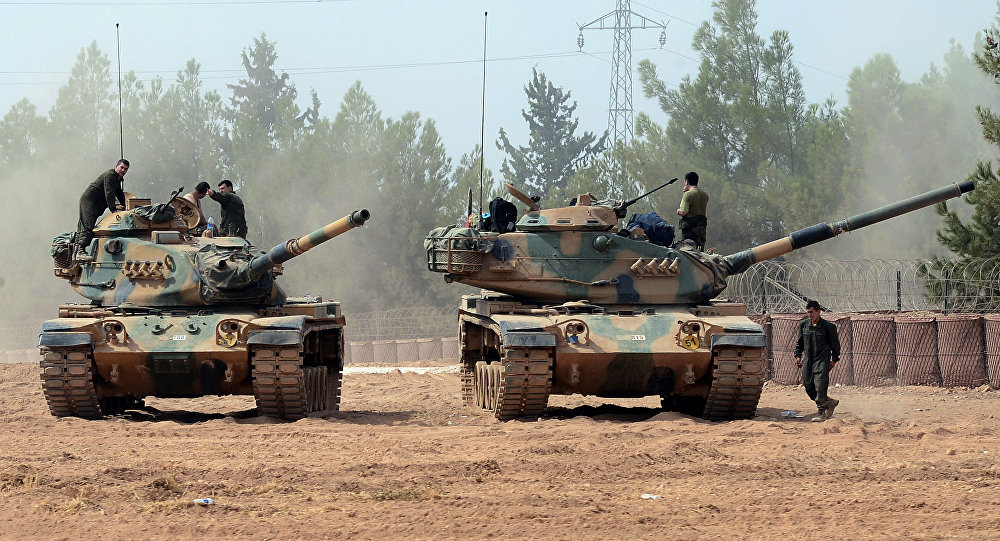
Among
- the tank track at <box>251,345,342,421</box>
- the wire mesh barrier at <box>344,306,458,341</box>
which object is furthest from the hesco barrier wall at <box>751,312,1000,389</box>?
the wire mesh barrier at <box>344,306,458,341</box>

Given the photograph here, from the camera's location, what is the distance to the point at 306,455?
460 inches

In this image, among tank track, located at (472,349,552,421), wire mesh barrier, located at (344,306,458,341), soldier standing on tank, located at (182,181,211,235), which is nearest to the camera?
tank track, located at (472,349,552,421)

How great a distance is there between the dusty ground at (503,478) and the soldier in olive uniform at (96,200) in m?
2.57

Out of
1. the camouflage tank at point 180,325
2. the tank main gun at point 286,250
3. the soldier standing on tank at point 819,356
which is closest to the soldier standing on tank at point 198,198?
the camouflage tank at point 180,325

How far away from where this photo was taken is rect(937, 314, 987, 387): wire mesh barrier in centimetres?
1917

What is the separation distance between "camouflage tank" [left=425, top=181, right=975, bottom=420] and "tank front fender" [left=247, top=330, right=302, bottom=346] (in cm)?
216

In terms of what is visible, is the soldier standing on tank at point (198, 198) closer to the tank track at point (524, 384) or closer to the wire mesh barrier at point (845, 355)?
the tank track at point (524, 384)

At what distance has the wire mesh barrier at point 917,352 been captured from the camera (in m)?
19.8

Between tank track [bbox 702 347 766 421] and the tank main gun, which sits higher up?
the tank main gun

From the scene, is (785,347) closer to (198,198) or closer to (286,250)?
(286,250)

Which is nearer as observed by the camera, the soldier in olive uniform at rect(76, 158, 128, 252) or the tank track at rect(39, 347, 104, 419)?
the tank track at rect(39, 347, 104, 419)

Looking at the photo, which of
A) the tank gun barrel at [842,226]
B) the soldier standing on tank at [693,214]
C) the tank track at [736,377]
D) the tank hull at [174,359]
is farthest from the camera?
the soldier standing on tank at [693,214]

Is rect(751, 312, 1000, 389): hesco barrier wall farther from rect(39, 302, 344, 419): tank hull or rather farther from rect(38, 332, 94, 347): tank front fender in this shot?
rect(38, 332, 94, 347): tank front fender

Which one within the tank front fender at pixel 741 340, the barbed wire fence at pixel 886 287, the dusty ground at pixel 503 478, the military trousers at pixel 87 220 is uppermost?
the military trousers at pixel 87 220
